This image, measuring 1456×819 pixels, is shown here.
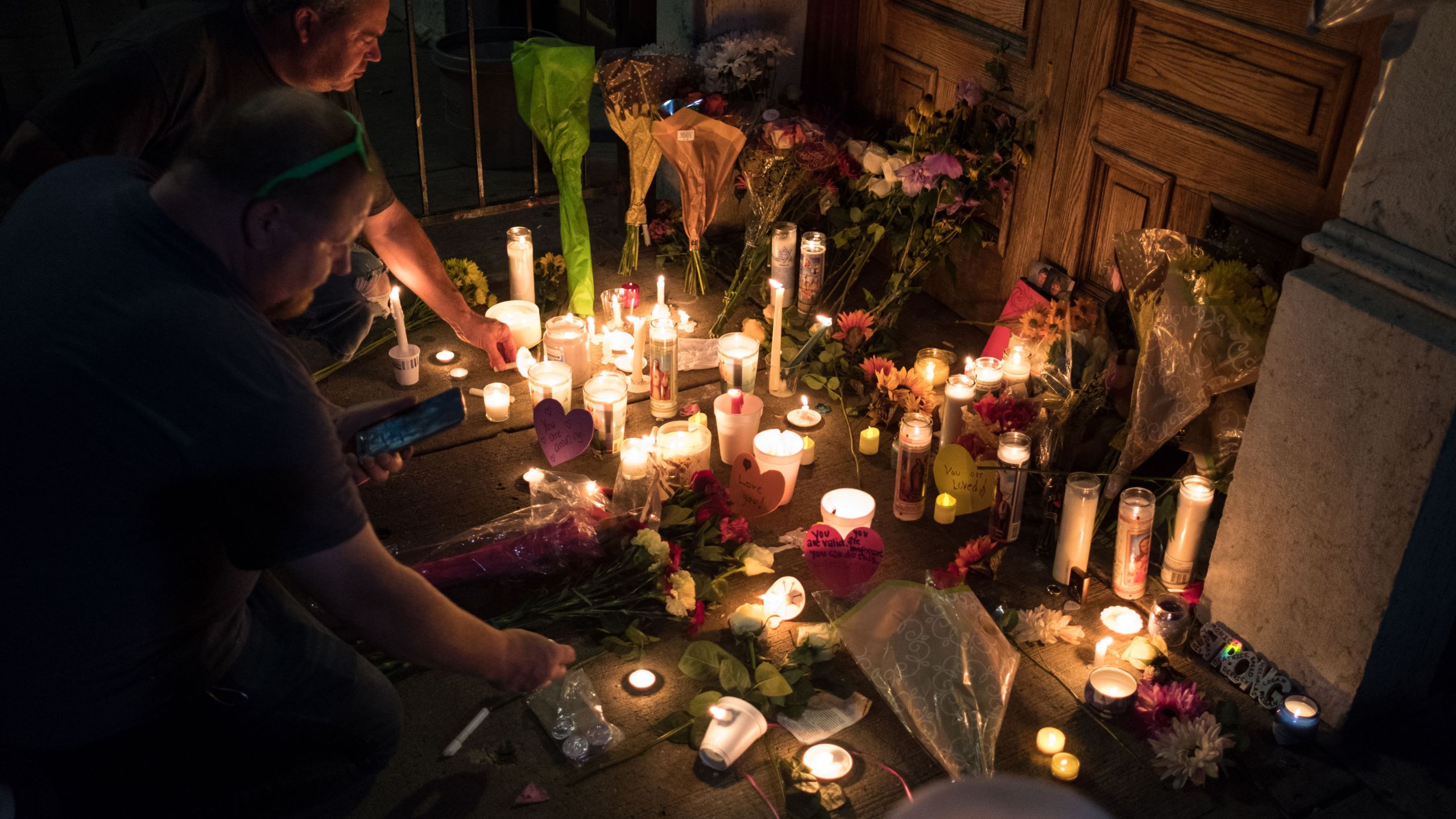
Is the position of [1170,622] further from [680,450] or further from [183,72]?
[183,72]

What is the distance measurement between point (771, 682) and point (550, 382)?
1.37 m

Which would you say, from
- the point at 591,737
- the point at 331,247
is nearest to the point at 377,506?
the point at 591,737

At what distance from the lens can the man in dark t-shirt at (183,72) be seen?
2.85 metres

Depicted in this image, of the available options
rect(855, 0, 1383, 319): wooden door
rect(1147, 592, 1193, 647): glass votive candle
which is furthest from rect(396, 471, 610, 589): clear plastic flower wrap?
rect(855, 0, 1383, 319): wooden door

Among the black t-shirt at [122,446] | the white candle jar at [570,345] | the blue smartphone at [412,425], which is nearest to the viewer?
the black t-shirt at [122,446]

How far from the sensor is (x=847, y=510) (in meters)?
3.27

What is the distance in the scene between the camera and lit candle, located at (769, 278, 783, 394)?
395cm

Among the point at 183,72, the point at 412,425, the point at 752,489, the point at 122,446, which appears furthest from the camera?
the point at 752,489

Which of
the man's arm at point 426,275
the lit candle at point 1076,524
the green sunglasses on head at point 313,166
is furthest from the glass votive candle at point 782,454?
the green sunglasses on head at point 313,166

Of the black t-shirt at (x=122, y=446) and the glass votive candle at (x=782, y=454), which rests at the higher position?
the black t-shirt at (x=122, y=446)

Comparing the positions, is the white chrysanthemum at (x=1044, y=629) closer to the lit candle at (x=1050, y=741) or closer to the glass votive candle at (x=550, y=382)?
the lit candle at (x=1050, y=741)

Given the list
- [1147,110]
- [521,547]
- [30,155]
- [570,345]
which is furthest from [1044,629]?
[30,155]

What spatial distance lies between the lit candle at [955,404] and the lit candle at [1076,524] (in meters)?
0.49

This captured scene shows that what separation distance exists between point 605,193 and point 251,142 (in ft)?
11.7
